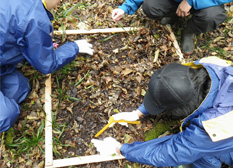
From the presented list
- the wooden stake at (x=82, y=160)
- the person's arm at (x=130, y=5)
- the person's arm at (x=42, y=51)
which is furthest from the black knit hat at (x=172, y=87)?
the person's arm at (x=130, y=5)

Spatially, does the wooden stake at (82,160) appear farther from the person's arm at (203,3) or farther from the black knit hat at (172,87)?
the person's arm at (203,3)

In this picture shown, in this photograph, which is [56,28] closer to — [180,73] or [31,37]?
[31,37]

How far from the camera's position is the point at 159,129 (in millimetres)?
2672

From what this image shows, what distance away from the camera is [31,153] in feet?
7.97

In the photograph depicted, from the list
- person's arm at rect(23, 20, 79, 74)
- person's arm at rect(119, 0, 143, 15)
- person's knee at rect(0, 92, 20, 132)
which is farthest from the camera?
person's arm at rect(119, 0, 143, 15)

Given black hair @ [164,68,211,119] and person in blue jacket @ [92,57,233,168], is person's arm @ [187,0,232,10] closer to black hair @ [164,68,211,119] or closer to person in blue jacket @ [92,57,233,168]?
person in blue jacket @ [92,57,233,168]

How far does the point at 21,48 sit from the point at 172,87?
1527 mm

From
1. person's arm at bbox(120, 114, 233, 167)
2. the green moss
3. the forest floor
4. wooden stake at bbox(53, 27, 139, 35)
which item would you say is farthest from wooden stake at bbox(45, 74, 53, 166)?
the green moss

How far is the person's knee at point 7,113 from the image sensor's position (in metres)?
2.25

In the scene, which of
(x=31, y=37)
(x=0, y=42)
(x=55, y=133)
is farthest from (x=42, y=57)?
(x=55, y=133)

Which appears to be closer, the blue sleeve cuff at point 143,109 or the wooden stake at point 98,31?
the blue sleeve cuff at point 143,109

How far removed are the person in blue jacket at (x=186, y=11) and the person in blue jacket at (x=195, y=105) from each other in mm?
854

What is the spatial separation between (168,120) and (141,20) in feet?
5.06

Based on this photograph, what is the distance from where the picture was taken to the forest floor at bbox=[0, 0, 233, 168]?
8.13 feet
